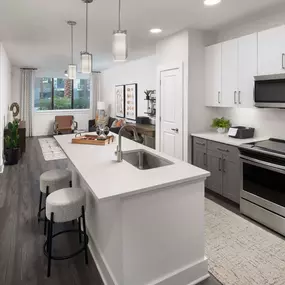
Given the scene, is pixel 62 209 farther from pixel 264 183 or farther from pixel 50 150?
pixel 50 150

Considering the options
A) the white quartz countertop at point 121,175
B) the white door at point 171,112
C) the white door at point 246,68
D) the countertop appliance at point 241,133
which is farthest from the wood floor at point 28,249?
the white door at point 246,68

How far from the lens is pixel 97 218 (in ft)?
8.18

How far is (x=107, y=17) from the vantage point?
3615 millimetres

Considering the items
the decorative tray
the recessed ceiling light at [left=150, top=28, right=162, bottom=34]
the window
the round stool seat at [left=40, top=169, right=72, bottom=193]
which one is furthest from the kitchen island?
the window

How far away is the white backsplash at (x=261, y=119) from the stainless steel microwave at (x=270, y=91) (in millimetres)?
412

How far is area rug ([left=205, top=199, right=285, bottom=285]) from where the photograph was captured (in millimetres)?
2219

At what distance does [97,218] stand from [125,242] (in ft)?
2.38

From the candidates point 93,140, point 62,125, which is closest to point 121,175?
point 93,140

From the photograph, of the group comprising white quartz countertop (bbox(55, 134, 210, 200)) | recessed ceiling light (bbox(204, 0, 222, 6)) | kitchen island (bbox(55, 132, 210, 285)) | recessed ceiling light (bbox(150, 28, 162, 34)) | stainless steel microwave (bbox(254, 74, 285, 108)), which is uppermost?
recessed ceiling light (bbox(150, 28, 162, 34))

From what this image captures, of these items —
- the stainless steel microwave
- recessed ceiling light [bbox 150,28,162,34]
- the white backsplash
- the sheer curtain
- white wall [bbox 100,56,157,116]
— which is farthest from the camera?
the sheer curtain

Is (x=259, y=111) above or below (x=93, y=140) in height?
above

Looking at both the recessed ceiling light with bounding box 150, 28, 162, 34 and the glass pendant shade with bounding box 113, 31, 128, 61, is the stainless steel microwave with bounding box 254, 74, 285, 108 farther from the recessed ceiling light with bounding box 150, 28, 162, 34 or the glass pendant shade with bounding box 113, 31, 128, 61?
the glass pendant shade with bounding box 113, 31, 128, 61

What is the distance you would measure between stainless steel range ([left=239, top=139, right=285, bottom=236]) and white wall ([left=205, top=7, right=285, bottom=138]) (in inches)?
13.2

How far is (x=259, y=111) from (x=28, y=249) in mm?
3425
